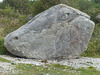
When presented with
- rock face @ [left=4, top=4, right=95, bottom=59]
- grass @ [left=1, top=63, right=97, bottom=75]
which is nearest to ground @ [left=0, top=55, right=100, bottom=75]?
grass @ [left=1, top=63, right=97, bottom=75]

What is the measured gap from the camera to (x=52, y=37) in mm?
12734

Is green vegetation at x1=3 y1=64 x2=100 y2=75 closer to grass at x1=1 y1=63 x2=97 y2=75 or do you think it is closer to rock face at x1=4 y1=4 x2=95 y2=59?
grass at x1=1 y1=63 x2=97 y2=75

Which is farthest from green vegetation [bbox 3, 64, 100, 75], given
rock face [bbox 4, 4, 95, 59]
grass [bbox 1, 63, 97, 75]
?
rock face [bbox 4, 4, 95, 59]

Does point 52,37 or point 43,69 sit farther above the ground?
point 52,37

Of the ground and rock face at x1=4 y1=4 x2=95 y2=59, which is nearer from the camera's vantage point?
the ground

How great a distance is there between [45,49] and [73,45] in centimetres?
197

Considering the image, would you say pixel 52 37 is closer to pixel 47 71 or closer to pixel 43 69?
pixel 43 69

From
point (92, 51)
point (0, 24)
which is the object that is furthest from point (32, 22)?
point (0, 24)

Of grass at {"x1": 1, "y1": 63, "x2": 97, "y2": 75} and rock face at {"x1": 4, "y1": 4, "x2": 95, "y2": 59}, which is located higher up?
rock face at {"x1": 4, "y1": 4, "x2": 95, "y2": 59}

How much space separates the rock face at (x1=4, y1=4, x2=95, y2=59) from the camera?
12.5 metres

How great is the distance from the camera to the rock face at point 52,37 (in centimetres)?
1249

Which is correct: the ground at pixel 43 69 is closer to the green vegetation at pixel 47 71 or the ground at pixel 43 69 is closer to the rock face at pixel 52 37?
the green vegetation at pixel 47 71

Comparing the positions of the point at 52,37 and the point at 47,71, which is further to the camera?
the point at 52,37

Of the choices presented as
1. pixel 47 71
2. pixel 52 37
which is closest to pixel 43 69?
pixel 47 71
